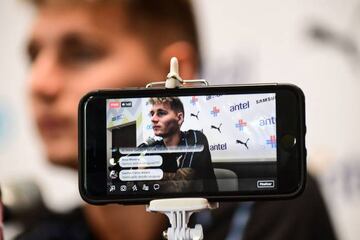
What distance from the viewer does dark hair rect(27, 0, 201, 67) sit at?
3.29 feet

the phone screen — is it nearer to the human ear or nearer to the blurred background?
the human ear

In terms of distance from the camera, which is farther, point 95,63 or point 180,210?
point 95,63

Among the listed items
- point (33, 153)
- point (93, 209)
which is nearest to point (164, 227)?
point (93, 209)

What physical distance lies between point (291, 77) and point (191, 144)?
16.5 inches

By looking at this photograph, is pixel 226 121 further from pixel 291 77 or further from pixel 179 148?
pixel 291 77

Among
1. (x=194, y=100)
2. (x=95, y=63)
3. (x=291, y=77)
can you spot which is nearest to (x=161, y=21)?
(x=95, y=63)

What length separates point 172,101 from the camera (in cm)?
60

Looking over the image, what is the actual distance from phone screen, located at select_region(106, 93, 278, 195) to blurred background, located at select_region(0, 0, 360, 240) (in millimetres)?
387

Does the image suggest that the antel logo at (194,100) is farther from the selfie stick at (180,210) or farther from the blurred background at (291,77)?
the blurred background at (291,77)

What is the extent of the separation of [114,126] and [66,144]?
0.42 metres

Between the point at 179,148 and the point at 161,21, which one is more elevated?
the point at 161,21

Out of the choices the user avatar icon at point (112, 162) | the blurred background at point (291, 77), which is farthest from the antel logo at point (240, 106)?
the blurred background at point (291, 77)

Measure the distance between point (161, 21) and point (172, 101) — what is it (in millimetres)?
432

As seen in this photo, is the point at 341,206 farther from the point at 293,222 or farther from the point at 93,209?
the point at 93,209
